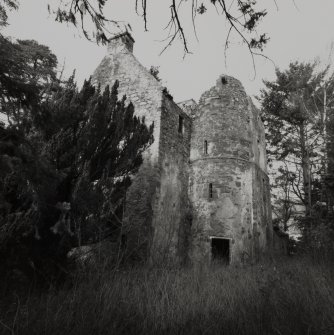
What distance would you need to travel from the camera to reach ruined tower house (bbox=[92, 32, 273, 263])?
9.55 meters

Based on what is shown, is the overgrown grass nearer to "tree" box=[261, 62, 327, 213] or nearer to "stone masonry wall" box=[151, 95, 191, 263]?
"stone masonry wall" box=[151, 95, 191, 263]

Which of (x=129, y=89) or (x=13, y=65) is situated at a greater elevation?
(x=129, y=89)

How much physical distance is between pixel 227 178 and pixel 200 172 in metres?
1.09

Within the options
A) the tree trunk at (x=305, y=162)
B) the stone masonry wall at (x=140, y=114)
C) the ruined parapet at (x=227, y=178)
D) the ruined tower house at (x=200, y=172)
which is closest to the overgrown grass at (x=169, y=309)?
the stone masonry wall at (x=140, y=114)

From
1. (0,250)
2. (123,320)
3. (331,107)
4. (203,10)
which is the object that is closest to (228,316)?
(123,320)

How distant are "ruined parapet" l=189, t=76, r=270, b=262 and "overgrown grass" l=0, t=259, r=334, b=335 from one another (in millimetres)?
6396

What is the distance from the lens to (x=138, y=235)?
838cm

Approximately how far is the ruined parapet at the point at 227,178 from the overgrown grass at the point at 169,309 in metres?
6.40

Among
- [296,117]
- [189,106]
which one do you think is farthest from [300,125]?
[189,106]

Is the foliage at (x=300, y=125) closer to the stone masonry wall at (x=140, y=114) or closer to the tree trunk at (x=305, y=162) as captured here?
the tree trunk at (x=305, y=162)

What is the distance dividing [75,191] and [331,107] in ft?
52.1

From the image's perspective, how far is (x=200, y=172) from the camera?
37.6 feet

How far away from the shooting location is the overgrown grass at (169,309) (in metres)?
2.59

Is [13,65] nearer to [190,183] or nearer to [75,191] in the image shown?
[75,191]
